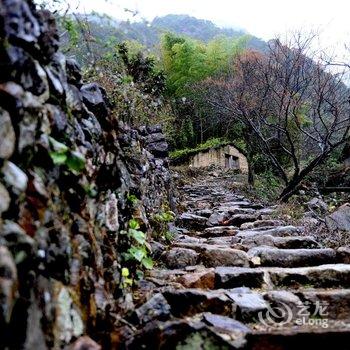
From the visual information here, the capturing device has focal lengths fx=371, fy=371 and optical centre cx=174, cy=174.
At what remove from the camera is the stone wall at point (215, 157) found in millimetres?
19047

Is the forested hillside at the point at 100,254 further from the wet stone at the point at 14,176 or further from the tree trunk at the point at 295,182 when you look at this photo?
the tree trunk at the point at 295,182

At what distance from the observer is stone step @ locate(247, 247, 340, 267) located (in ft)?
12.1

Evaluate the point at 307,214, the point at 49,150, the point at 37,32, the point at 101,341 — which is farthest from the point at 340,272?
the point at 307,214

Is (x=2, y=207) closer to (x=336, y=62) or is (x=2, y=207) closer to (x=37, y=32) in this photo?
(x=37, y=32)

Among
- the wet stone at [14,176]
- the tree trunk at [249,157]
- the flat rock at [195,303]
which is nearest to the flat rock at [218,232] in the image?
the flat rock at [195,303]

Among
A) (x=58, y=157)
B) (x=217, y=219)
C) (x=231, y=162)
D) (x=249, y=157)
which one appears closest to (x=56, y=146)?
(x=58, y=157)

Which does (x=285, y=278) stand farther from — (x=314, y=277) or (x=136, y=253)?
(x=136, y=253)

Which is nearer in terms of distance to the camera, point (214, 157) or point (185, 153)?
point (185, 153)

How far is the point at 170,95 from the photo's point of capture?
2111 centimetres

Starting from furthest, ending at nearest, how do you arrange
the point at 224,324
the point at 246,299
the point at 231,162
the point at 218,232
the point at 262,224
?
the point at 231,162 < the point at 262,224 < the point at 218,232 < the point at 246,299 < the point at 224,324

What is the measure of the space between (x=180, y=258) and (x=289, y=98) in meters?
7.75

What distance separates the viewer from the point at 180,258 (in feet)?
12.2

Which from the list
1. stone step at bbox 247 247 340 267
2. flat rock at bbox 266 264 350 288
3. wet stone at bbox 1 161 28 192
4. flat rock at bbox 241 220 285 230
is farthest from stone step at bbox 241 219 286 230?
wet stone at bbox 1 161 28 192

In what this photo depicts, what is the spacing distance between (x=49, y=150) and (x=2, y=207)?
0.44 m
